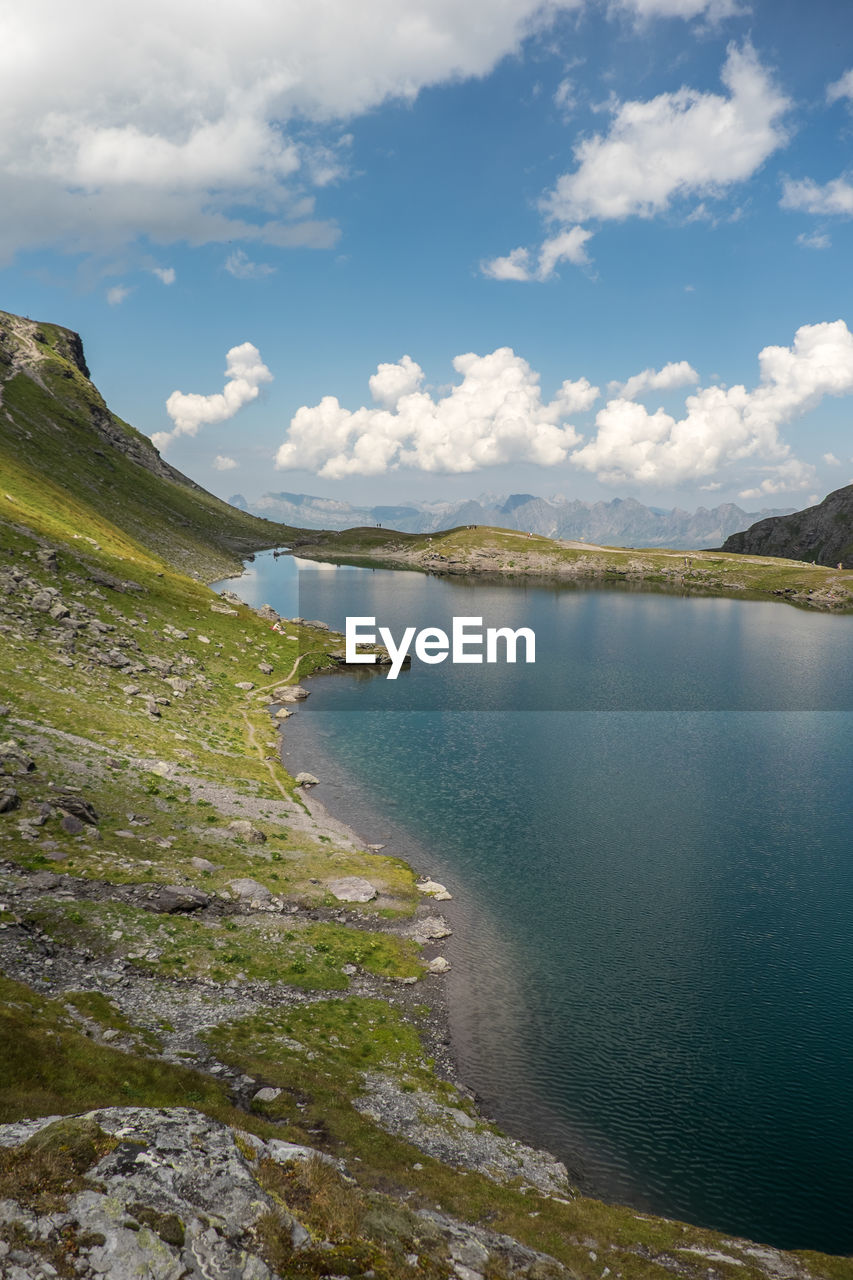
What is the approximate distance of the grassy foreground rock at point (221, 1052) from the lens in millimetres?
19109

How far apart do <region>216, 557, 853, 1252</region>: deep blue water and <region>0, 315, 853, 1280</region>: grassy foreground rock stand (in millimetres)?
3894

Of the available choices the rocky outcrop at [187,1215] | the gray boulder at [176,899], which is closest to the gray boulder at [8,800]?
the gray boulder at [176,899]

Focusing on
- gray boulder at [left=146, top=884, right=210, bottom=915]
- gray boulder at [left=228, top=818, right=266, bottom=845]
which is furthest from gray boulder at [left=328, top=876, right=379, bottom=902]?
gray boulder at [left=146, top=884, right=210, bottom=915]

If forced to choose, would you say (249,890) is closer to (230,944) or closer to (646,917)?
(230,944)

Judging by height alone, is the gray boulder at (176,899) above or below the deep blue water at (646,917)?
above

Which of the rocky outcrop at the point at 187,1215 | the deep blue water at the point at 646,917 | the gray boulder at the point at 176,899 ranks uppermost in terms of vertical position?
the rocky outcrop at the point at 187,1215

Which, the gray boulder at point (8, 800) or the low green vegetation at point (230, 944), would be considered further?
the gray boulder at point (8, 800)

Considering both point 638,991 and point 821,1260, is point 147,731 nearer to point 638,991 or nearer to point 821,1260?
point 638,991

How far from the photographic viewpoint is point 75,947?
38312 mm

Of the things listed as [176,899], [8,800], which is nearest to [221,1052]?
[176,899]

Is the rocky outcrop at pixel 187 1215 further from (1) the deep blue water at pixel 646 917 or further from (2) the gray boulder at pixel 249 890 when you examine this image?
(2) the gray boulder at pixel 249 890

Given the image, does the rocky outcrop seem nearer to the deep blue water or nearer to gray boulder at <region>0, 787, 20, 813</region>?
the deep blue water

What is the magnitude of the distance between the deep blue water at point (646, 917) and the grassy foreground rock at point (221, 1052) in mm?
3894

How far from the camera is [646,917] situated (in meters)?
A: 52.5
